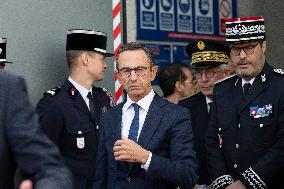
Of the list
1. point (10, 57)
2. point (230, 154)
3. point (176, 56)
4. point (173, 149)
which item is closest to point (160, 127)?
point (173, 149)

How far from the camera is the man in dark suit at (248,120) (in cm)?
461

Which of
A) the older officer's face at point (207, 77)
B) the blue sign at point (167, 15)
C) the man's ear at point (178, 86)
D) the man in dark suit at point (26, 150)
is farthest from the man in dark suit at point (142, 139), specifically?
the blue sign at point (167, 15)

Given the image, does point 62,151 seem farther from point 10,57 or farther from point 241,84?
point 241,84

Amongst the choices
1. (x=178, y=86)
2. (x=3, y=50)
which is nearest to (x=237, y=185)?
(x=3, y=50)

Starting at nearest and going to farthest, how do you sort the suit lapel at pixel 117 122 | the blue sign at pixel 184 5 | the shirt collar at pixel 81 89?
1. the suit lapel at pixel 117 122
2. the shirt collar at pixel 81 89
3. the blue sign at pixel 184 5

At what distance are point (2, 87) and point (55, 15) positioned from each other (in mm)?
2643

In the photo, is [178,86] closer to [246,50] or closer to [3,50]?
[246,50]

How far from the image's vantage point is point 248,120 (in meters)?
4.77

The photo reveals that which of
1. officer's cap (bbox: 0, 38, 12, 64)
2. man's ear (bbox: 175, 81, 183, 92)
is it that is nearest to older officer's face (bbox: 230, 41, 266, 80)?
officer's cap (bbox: 0, 38, 12, 64)

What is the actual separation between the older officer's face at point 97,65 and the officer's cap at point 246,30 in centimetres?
90

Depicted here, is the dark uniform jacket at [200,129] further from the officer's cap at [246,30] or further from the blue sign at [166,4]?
the blue sign at [166,4]

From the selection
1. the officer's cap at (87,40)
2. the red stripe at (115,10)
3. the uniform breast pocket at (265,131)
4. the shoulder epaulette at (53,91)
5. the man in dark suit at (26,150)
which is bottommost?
the uniform breast pocket at (265,131)

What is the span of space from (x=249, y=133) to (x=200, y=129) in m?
0.80

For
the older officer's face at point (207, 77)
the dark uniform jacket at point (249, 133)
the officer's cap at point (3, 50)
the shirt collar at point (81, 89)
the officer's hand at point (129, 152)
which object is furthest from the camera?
the older officer's face at point (207, 77)
